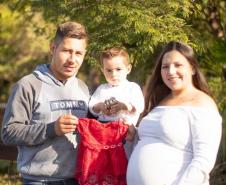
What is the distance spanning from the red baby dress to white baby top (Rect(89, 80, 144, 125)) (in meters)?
0.11

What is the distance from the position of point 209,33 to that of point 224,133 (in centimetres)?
141

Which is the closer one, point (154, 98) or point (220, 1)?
point (154, 98)

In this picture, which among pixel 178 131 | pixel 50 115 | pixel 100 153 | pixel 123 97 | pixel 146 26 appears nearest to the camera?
pixel 178 131

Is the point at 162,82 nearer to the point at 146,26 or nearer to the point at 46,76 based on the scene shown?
the point at 46,76

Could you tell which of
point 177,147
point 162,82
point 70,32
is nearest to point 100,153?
point 177,147

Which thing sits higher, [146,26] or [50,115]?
[146,26]

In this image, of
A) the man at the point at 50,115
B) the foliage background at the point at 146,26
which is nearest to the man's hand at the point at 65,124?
the man at the point at 50,115

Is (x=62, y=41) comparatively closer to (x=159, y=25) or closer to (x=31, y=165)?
(x=31, y=165)

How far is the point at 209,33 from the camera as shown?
776cm

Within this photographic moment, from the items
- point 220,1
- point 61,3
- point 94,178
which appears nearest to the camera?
point 94,178

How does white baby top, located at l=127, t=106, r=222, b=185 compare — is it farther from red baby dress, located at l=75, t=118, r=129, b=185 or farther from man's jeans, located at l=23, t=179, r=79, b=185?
man's jeans, located at l=23, t=179, r=79, b=185

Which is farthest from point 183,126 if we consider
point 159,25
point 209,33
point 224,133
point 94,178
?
point 209,33

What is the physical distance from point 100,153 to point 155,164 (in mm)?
367

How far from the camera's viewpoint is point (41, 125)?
136 inches
